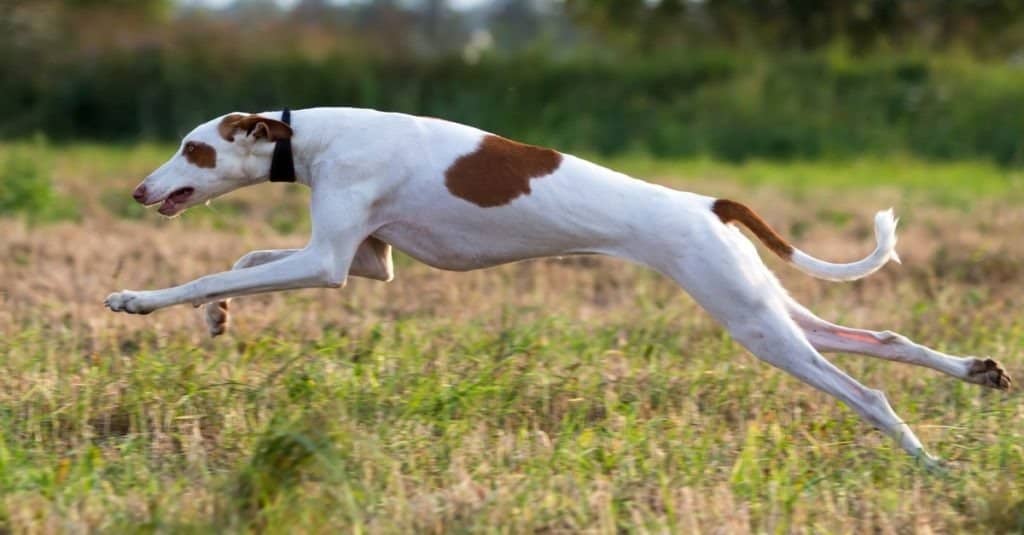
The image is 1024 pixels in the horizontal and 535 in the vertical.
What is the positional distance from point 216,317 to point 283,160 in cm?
77

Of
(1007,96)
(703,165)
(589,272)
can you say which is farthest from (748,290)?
(1007,96)

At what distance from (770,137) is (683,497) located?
13.8 metres

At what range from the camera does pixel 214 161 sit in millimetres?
5395

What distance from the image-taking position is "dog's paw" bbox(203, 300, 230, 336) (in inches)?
226

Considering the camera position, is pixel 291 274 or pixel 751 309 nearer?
pixel 751 309

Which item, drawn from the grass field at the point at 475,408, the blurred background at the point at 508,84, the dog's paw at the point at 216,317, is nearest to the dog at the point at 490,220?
the grass field at the point at 475,408

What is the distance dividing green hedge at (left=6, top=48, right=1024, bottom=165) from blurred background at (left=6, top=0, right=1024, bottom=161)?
2cm

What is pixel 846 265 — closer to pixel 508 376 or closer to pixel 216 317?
pixel 508 376

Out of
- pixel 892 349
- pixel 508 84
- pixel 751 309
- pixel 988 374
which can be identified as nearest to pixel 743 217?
pixel 751 309

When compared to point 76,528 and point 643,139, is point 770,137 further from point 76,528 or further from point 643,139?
point 76,528

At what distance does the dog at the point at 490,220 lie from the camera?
5074 millimetres

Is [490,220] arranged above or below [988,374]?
above

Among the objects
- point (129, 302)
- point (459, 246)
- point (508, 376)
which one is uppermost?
point (459, 246)

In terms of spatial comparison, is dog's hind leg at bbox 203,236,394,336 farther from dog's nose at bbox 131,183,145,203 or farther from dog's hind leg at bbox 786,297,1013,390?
dog's hind leg at bbox 786,297,1013,390
